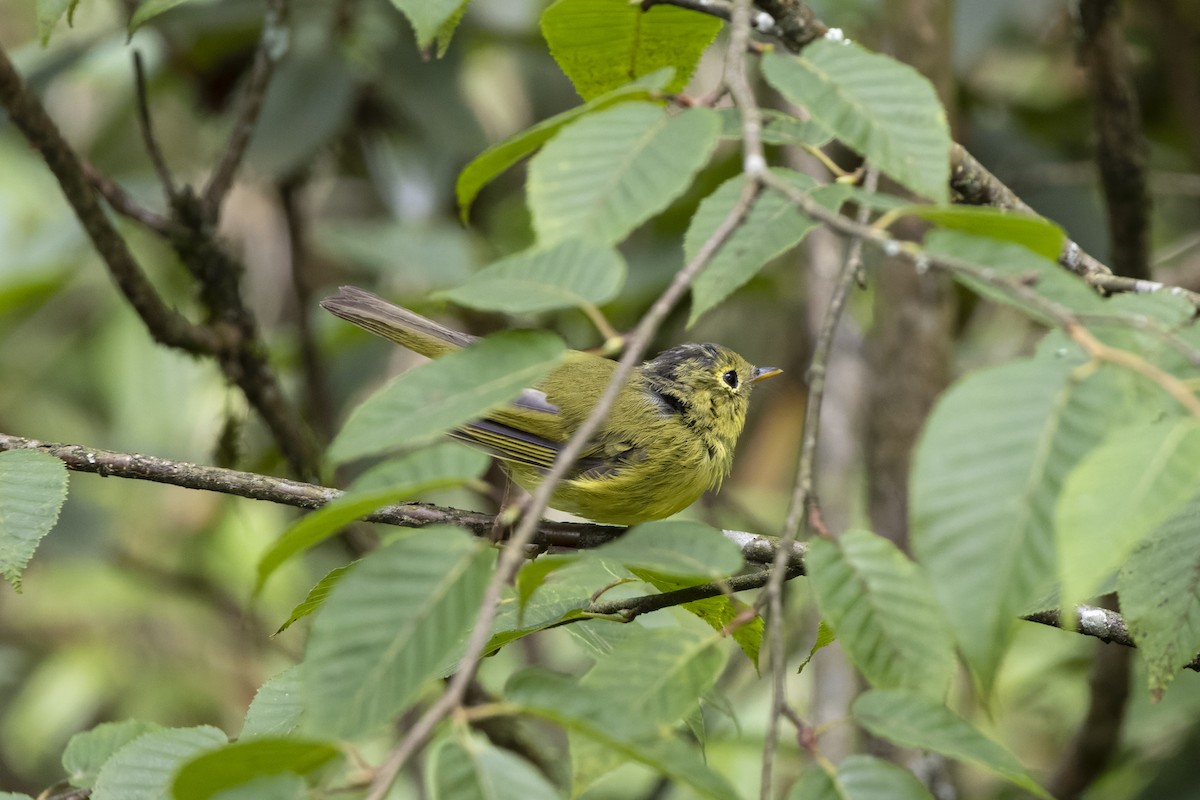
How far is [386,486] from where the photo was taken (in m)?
1.09

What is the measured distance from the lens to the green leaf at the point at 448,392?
108cm

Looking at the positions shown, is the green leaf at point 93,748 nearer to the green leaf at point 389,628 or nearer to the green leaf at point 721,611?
the green leaf at point 721,611

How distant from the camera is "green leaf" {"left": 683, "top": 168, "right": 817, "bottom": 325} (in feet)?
4.26

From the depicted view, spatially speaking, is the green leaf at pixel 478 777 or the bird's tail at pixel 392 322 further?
the bird's tail at pixel 392 322

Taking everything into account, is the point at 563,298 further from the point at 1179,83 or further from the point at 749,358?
the point at 749,358

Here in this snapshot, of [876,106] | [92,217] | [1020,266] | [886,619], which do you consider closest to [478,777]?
[886,619]

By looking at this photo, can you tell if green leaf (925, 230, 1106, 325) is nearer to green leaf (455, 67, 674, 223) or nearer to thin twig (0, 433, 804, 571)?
green leaf (455, 67, 674, 223)

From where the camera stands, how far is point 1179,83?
4023 mm

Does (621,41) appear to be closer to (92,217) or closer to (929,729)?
(929,729)

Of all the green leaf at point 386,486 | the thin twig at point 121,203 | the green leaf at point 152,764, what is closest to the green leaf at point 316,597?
the green leaf at point 152,764

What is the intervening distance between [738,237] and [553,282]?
0.30m

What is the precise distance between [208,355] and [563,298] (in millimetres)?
2425

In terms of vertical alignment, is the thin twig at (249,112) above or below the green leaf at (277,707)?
above

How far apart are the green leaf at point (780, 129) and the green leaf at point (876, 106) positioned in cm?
13
